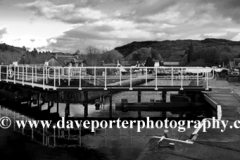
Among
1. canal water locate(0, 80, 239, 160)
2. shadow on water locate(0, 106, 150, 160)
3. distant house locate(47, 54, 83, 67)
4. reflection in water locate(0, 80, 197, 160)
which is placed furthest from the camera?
distant house locate(47, 54, 83, 67)

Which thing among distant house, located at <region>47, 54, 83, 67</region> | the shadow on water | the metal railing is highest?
distant house, located at <region>47, 54, 83, 67</region>

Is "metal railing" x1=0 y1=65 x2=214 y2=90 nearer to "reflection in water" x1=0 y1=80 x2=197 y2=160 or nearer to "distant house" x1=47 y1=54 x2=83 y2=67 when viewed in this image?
"reflection in water" x1=0 y1=80 x2=197 y2=160

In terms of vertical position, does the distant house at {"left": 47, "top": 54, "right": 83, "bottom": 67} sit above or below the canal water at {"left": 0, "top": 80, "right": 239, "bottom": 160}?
above

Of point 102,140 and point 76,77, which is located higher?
point 76,77

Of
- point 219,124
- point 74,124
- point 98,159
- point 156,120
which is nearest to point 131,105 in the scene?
point 156,120

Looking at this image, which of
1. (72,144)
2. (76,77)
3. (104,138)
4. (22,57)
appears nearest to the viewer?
(72,144)

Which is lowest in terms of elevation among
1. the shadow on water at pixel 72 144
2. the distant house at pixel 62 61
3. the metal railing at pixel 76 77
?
the shadow on water at pixel 72 144

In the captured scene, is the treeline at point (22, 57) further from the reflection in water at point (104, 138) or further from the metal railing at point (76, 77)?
the reflection in water at point (104, 138)

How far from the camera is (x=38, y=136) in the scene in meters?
13.3

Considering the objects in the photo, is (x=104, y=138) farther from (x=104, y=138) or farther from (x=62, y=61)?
(x=62, y=61)

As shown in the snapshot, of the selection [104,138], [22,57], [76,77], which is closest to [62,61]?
[22,57]

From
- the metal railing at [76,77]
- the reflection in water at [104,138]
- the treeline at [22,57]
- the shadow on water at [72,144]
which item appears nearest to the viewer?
the shadow on water at [72,144]

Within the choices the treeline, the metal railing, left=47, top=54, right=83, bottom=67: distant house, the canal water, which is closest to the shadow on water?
the canal water

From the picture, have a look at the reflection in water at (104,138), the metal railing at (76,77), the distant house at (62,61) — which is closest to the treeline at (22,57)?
the distant house at (62,61)
